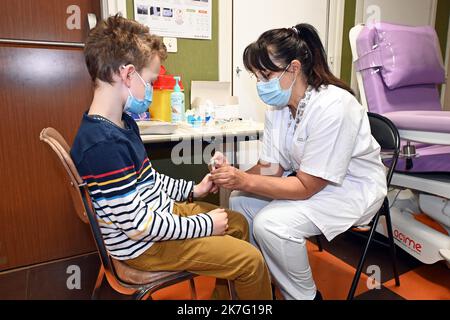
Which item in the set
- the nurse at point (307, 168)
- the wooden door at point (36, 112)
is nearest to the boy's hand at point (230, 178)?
the nurse at point (307, 168)

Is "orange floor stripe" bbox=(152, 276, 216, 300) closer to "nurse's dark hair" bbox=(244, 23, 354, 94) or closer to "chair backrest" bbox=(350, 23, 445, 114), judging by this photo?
"nurse's dark hair" bbox=(244, 23, 354, 94)

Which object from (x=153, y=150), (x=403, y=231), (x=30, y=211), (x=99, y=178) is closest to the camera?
(x=99, y=178)

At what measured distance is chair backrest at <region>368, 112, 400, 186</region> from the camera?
123 centimetres

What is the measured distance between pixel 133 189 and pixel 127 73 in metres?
0.33

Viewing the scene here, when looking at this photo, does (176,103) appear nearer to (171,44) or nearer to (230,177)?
(171,44)

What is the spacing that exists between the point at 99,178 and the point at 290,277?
692mm

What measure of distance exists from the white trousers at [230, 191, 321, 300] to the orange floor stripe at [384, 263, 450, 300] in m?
0.60

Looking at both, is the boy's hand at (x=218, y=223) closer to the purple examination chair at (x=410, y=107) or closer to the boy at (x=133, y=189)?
the boy at (x=133, y=189)

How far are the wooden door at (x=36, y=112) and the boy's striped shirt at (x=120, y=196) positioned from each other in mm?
789

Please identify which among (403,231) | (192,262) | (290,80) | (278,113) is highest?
(290,80)

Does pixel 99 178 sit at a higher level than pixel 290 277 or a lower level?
higher

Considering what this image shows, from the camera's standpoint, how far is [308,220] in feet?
3.65
